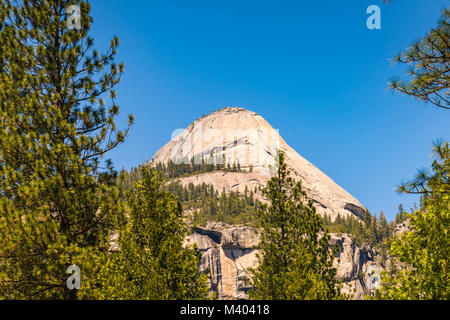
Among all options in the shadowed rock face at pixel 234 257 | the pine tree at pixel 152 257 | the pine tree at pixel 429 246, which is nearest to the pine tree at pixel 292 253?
the pine tree at pixel 429 246

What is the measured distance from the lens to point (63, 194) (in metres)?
10.9

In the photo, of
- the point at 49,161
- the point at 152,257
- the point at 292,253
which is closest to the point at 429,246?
the point at 292,253

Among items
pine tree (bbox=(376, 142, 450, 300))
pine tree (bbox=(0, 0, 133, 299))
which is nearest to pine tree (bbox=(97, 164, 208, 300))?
pine tree (bbox=(0, 0, 133, 299))

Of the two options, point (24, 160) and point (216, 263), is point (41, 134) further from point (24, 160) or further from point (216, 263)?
point (216, 263)

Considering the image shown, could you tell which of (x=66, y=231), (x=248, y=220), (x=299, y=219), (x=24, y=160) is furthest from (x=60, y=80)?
(x=248, y=220)

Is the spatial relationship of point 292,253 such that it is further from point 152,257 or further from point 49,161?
point 49,161

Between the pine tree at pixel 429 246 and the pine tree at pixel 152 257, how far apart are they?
286 inches

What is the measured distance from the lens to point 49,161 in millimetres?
11102

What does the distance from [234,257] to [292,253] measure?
130m

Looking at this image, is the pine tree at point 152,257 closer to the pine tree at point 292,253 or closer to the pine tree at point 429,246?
the pine tree at point 292,253

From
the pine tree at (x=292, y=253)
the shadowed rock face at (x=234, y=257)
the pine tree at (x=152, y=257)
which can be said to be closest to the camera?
the pine tree at (x=152, y=257)

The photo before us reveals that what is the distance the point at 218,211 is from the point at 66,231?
150m

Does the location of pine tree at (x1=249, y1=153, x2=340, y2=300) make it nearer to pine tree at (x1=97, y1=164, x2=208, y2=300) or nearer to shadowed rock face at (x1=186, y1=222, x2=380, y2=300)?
pine tree at (x1=97, y1=164, x2=208, y2=300)

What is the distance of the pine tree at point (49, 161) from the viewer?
10.3 m
